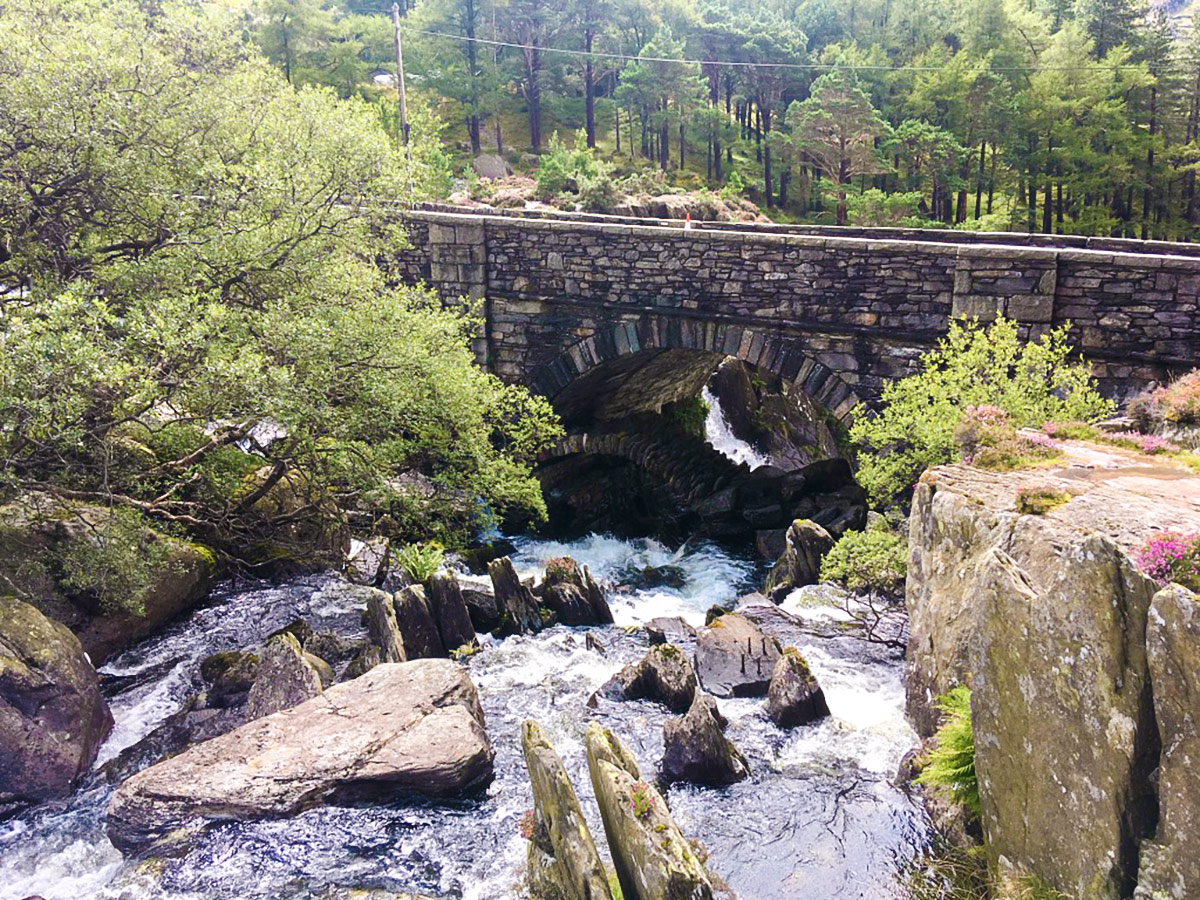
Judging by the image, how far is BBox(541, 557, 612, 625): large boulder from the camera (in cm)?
1673

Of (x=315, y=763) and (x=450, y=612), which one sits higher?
(x=315, y=763)

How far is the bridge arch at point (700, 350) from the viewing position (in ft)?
61.5

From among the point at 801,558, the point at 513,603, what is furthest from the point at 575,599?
the point at 801,558

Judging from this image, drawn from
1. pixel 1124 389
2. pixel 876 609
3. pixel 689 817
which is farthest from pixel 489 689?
pixel 1124 389

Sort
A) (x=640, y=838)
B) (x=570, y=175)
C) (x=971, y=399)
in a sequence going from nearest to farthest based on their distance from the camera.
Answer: (x=640, y=838), (x=971, y=399), (x=570, y=175)

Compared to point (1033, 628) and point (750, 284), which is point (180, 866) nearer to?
point (1033, 628)

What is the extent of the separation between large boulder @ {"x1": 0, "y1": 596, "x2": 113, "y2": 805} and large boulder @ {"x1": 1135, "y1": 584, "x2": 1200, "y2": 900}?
11260 mm

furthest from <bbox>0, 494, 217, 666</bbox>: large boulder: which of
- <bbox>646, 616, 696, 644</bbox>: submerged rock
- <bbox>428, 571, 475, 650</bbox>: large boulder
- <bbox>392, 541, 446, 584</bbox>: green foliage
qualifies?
<bbox>646, 616, 696, 644</bbox>: submerged rock

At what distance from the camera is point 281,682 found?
12.0 metres

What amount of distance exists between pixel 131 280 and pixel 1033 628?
13.8 meters

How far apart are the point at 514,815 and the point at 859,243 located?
12.7 m

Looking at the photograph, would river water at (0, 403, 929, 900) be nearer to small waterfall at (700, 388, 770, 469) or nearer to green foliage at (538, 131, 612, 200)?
small waterfall at (700, 388, 770, 469)

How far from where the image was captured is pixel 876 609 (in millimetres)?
15836

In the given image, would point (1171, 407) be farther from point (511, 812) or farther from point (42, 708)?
point (42, 708)
